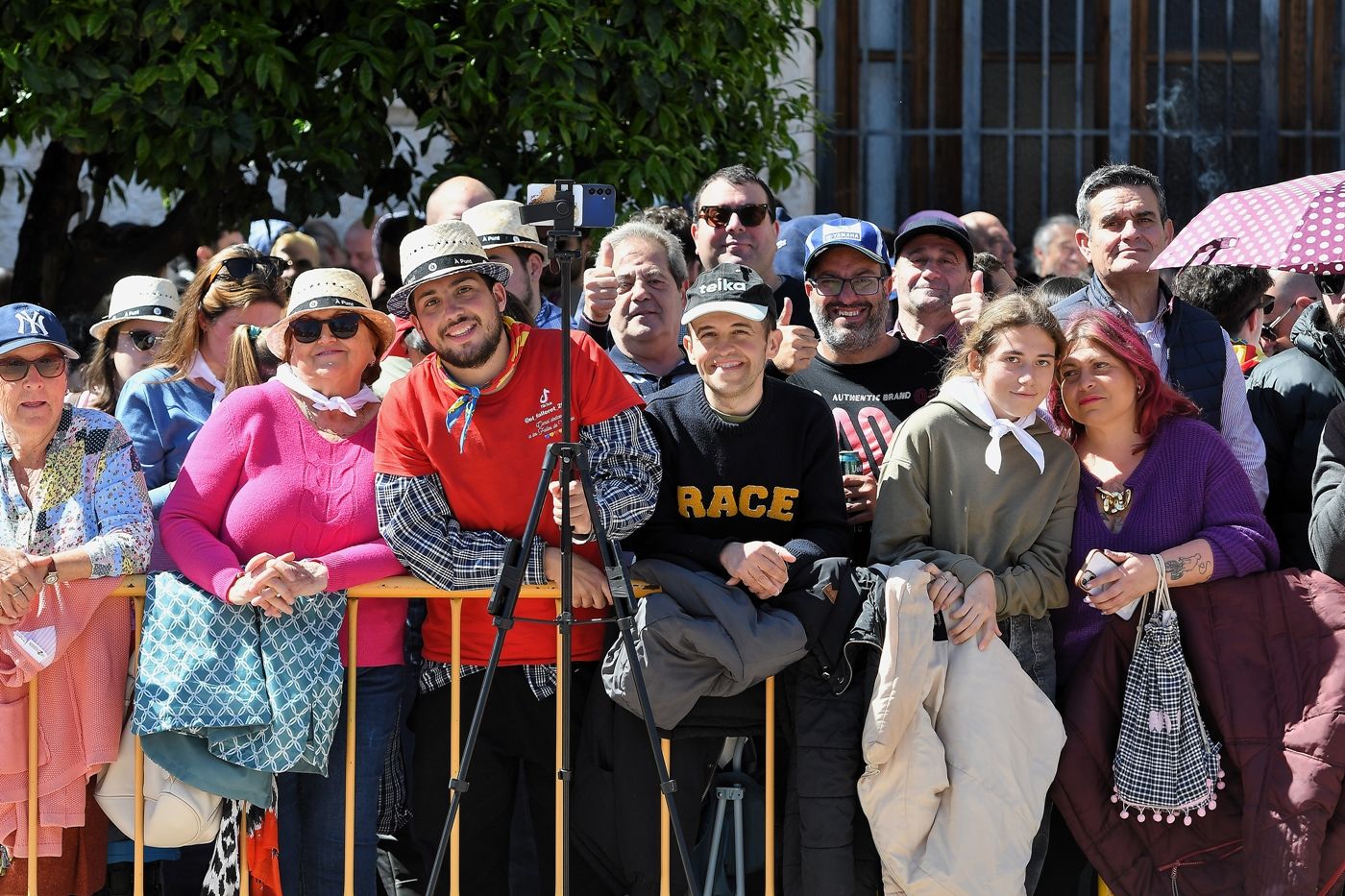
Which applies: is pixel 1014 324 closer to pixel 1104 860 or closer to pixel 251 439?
pixel 1104 860

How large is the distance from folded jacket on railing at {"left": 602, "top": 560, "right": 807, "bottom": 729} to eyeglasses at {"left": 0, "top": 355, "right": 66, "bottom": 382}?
5.57 ft

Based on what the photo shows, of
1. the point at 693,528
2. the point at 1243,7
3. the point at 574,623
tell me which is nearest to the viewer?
the point at 574,623

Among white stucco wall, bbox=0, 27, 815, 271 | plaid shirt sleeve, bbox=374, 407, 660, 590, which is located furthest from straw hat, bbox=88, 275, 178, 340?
white stucco wall, bbox=0, 27, 815, 271

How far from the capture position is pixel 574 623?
13.5 ft

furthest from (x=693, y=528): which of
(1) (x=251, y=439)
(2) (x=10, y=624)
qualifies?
(2) (x=10, y=624)

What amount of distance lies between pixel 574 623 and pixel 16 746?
1.50 m

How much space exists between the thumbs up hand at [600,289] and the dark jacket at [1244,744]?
2.03 meters

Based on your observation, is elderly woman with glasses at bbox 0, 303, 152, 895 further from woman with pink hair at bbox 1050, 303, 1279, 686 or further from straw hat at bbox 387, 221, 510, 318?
woman with pink hair at bbox 1050, 303, 1279, 686

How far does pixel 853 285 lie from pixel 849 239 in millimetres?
154

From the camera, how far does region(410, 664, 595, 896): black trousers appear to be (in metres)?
4.39

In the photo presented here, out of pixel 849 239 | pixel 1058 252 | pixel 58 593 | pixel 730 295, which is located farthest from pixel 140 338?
pixel 1058 252

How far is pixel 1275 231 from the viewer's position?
500 centimetres

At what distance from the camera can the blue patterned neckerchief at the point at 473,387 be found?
431cm

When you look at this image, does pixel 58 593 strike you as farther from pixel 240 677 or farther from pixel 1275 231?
pixel 1275 231
